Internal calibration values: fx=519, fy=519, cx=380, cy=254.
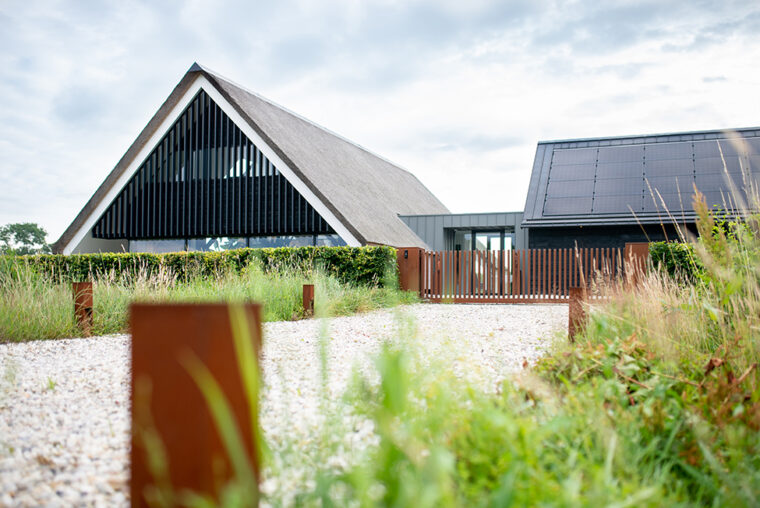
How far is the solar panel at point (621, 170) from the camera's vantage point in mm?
13594

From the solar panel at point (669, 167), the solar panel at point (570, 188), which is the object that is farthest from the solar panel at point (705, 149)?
the solar panel at point (570, 188)

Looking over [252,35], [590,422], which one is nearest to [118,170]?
[252,35]

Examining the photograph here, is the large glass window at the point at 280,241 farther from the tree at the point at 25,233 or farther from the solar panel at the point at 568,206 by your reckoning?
the tree at the point at 25,233

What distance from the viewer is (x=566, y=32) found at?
8.11 m

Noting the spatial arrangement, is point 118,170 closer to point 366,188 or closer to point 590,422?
point 366,188

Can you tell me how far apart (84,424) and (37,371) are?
165 centimetres

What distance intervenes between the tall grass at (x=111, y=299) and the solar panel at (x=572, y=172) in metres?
7.82

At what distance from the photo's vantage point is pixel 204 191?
1366 cm

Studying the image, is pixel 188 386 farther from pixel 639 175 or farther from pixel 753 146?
pixel 753 146

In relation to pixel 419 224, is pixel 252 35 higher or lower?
higher

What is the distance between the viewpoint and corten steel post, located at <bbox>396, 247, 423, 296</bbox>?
1106cm

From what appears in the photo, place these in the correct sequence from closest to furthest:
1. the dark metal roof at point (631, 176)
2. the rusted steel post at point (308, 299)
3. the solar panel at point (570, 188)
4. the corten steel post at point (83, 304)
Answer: the corten steel post at point (83, 304)
the rusted steel post at point (308, 299)
the dark metal roof at point (631, 176)
the solar panel at point (570, 188)

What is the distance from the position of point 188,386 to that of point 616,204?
13159mm

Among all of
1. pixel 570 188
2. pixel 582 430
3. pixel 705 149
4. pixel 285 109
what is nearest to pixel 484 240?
pixel 570 188
